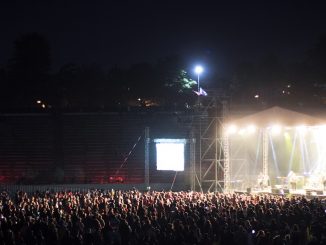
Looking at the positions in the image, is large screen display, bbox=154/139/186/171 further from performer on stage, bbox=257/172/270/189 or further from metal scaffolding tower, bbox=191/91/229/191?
performer on stage, bbox=257/172/270/189

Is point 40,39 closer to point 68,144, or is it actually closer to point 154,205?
point 68,144

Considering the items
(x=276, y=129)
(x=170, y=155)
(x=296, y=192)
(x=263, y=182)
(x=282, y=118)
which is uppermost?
(x=282, y=118)

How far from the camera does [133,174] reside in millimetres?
37125

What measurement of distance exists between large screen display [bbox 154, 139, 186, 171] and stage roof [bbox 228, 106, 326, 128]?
23.1ft

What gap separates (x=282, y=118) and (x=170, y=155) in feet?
30.4

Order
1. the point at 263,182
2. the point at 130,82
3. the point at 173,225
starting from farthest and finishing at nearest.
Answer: the point at 130,82 → the point at 263,182 → the point at 173,225

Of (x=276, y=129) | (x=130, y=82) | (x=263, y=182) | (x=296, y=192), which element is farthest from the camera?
(x=130, y=82)

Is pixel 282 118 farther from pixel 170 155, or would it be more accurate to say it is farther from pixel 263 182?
pixel 170 155

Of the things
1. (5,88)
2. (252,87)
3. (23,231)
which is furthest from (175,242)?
(252,87)

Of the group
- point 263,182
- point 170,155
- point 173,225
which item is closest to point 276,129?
point 263,182

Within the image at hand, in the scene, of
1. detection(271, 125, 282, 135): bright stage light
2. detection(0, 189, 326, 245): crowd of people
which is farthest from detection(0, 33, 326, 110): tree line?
detection(0, 189, 326, 245): crowd of people

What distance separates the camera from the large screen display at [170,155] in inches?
1300

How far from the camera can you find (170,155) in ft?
109

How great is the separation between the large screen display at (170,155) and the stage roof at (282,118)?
7038 mm
